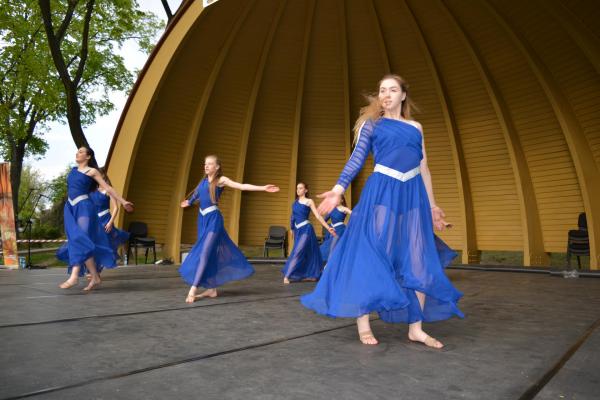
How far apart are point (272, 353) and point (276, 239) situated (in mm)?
12002

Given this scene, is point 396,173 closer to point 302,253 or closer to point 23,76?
point 302,253

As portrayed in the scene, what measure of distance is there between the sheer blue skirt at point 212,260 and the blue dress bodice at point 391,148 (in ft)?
9.84

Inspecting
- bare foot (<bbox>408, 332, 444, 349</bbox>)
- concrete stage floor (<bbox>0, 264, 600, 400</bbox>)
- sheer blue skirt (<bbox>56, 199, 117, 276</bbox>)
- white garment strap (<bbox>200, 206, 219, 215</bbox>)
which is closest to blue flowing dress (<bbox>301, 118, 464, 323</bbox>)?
bare foot (<bbox>408, 332, 444, 349</bbox>)

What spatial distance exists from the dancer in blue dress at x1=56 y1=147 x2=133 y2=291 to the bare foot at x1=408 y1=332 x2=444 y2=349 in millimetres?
4401

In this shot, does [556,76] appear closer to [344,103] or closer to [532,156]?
[532,156]

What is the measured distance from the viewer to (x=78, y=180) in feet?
21.9

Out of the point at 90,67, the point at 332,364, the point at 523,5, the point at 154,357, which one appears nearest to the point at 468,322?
the point at 332,364

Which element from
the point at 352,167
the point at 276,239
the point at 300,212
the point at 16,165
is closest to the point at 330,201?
the point at 352,167

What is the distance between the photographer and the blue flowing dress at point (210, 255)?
6.11 m

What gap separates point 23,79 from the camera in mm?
→ 20062

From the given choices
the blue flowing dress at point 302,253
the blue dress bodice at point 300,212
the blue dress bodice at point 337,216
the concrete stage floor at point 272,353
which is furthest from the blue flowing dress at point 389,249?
the blue dress bodice at point 337,216

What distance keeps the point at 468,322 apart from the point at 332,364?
211cm

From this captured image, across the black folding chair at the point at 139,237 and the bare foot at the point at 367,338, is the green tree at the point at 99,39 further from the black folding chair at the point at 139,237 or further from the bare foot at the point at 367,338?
the bare foot at the point at 367,338

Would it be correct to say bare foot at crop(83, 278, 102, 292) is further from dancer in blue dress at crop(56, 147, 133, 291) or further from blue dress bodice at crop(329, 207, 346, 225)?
blue dress bodice at crop(329, 207, 346, 225)
